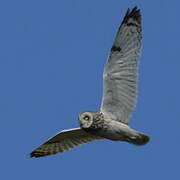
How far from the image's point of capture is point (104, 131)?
8.62m

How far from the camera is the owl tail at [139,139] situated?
28.5 ft

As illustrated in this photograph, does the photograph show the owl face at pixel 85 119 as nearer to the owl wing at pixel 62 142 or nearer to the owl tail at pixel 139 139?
the owl tail at pixel 139 139

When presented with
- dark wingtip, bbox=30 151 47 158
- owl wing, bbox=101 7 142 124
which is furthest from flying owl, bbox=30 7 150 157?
dark wingtip, bbox=30 151 47 158

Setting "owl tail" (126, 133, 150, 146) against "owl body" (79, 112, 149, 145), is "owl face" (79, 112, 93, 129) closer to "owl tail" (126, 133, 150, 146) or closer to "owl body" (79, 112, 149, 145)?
"owl body" (79, 112, 149, 145)

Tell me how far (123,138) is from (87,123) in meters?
0.55

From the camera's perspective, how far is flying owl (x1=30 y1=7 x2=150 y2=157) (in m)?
8.62

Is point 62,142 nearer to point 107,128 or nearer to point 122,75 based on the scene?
point 107,128

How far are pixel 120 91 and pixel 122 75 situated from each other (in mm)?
228

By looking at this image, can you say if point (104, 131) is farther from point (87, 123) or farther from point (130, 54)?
point (130, 54)

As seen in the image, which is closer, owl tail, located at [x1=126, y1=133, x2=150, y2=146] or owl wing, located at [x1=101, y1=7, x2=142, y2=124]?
owl tail, located at [x1=126, y1=133, x2=150, y2=146]

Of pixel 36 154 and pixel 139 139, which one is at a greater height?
pixel 36 154

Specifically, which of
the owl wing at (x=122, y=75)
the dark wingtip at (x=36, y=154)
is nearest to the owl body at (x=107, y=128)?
the owl wing at (x=122, y=75)

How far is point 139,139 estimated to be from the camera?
872 centimetres

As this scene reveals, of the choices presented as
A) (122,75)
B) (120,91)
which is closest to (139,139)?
(120,91)
